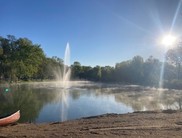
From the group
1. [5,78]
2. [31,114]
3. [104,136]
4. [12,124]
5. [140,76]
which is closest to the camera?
[104,136]

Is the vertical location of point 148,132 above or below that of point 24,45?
below

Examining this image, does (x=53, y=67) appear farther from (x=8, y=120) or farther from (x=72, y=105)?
(x=8, y=120)

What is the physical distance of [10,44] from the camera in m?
85.1

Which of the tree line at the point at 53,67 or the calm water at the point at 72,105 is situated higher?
the tree line at the point at 53,67

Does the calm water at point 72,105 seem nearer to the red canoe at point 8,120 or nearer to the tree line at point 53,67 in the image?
the red canoe at point 8,120

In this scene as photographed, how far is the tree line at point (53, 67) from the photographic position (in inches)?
3007

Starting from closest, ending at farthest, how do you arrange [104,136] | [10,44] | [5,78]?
[104,136] → [5,78] → [10,44]

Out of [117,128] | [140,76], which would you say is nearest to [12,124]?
[117,128]

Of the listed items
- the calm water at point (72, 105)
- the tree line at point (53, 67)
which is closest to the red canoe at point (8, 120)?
the calm water at point (72, 105)

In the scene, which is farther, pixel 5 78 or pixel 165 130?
pixel 5 78

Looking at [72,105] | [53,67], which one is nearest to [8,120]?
[72,105]

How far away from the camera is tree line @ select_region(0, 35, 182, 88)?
7638 centimetres

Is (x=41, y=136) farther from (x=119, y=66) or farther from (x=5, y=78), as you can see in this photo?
(x=119, y=66)

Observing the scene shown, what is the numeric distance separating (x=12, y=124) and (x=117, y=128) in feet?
21.5
